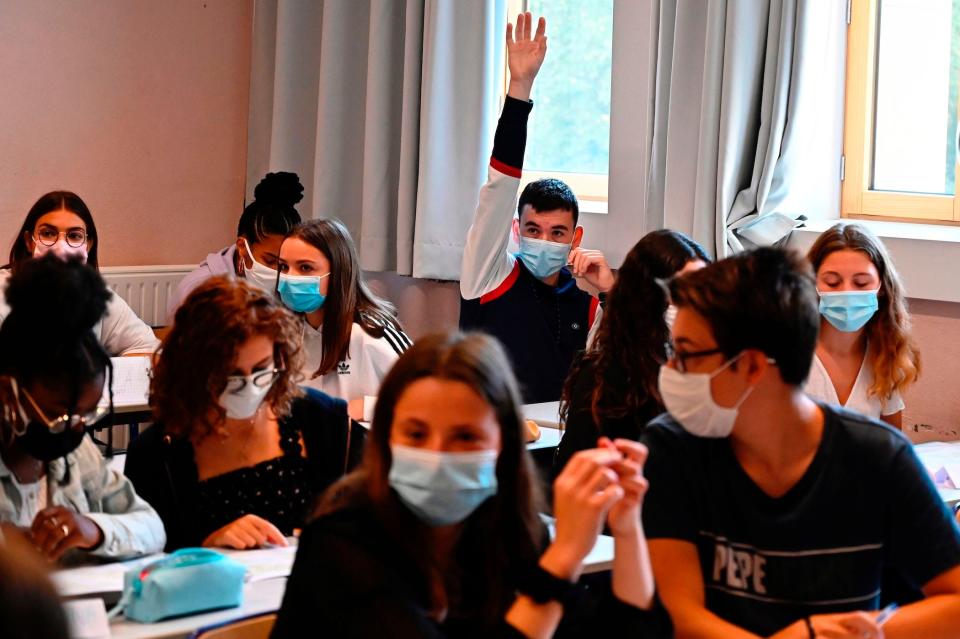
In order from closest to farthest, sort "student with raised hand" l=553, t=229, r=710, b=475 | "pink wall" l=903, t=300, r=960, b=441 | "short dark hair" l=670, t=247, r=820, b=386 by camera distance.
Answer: "short dark hair" l=670, t=247, r=820, b=386, "student with raised hand" l=553, t=229, r=710, b=475, "pink wall" l=903, t=300, r=960, b=441

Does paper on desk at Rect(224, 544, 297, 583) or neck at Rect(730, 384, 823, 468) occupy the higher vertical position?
neck at Rect(730, 384, 823, 468)

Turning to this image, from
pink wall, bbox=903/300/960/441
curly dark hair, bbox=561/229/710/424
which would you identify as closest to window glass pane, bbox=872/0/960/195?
pink wall, bbox=903/300/960/441

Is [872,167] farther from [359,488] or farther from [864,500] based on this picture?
[359,488]

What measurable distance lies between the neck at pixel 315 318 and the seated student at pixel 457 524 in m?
1.83

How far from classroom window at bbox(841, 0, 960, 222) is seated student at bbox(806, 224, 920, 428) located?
100 centimetres

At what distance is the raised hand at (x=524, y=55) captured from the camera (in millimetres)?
4125

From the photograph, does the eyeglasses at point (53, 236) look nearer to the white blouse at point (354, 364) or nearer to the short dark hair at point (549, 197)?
the white blouse at point (354, 364)

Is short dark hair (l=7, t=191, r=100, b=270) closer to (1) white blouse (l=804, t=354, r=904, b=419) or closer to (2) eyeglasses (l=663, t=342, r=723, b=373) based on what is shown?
(1) white blouse (l=804, t=354, r=904, b=419)

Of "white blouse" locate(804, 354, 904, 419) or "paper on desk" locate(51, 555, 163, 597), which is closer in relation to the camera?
"paper on desk" locate(51, 555, 163, 597)

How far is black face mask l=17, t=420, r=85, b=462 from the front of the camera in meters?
2.19

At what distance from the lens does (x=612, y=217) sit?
4652mm

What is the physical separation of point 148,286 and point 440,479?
168 inches

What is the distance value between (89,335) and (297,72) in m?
3.65

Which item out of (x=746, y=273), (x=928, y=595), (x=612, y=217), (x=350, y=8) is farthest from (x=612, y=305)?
(x=350, y=8)
